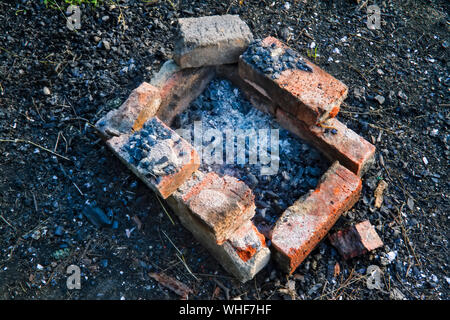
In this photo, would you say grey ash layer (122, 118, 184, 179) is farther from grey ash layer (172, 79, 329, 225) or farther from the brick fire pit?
grey ash layer (172, 79, 329, 225)

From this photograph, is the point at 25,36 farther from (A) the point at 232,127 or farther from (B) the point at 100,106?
(A) the point at 232,127

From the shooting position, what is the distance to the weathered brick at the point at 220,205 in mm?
2742

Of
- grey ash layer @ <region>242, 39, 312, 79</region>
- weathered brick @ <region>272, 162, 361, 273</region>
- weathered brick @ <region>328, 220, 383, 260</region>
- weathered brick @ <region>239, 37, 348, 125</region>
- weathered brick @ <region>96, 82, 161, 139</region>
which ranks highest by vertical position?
grey ash layer @ <region>242, 39, 312, 79</region>

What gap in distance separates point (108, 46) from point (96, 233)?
6.42 feet

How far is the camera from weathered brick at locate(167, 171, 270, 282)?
9.48 ft

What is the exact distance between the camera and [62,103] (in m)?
3.77

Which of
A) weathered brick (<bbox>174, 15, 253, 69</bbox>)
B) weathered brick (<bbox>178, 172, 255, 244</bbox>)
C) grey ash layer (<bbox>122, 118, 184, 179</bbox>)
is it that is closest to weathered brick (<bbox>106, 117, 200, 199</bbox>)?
grey ash layer (<bbox>122, 118, 184, 179</bbox>)

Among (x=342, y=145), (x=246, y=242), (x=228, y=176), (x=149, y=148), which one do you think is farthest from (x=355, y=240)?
(x=149, y=148)

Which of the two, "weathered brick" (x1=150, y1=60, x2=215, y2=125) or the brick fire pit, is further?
"weathered brick" (x1=150, y1=60, x2=215, y2=125)

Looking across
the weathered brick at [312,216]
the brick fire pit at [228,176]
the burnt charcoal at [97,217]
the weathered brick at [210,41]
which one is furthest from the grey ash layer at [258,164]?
the burnt charcoal at [97,217]

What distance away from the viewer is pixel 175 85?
3.62m

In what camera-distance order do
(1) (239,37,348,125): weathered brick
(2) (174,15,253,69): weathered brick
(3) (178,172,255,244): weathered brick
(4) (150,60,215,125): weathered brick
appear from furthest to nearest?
(4) (150,60,215,125): weathered brick → (2) (174,15,253,69): weathered brick → (1) (239,37,348,125): weathered brick → (3) (178,172,255,244): weathered brick

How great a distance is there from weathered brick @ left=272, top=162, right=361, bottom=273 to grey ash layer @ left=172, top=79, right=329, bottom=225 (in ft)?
0.84

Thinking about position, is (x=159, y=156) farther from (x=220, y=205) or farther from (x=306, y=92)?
(x=306, y=92)
